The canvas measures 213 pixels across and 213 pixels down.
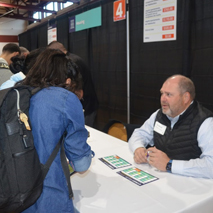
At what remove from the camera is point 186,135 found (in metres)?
1.63

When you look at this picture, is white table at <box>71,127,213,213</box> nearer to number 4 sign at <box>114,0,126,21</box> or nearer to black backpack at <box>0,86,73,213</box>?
black backpack at <box>0,86,73,213</box>

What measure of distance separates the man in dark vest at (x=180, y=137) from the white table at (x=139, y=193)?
0.07 m

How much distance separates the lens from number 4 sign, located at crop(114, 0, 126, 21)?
3.79m

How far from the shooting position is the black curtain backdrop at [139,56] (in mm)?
2750

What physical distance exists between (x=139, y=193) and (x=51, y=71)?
72 cm

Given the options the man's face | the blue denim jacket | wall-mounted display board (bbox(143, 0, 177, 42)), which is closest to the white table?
the blue denim jacket

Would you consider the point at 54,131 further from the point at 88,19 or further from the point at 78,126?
the point at 88,19

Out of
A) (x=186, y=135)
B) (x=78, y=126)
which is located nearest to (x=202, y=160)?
(x=186, y=135)

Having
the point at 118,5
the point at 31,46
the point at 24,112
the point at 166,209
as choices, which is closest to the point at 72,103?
the point at 24,112

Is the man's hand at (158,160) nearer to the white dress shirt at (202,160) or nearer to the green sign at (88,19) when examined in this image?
the white dress shirt at (202,160)

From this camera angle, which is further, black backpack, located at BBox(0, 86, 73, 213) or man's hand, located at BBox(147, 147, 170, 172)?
A: man's hand, located at BBox(147, 147, 170, 172)

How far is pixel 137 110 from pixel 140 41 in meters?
1.03

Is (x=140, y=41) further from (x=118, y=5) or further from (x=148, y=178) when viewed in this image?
(x=148, y=178)

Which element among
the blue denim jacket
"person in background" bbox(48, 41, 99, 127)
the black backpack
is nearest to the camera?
Result: the black backpack
